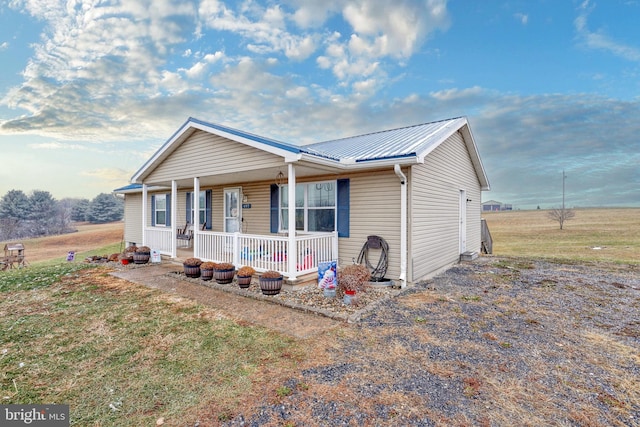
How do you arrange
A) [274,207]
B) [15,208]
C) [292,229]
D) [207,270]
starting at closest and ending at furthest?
[292,229]
[207,270]
[274,207]
[15,208]

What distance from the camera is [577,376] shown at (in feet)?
10.1

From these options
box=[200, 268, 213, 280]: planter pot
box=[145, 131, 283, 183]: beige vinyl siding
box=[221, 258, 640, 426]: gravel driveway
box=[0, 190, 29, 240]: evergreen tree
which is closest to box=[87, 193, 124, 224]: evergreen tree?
box=[0, 190, 29, 240]: evergreen tree

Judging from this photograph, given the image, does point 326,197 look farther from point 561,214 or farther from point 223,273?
point 561,214

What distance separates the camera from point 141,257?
966cm

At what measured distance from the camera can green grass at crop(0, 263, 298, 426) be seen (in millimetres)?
2607

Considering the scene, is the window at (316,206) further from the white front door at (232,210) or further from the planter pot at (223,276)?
the white front door at (232,210)

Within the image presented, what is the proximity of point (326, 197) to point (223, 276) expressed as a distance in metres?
3.42

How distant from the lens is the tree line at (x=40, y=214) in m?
35.8

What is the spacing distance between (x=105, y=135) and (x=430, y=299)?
15570 millimetres

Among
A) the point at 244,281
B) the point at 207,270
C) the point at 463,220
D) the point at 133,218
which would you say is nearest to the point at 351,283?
the point at 244,281

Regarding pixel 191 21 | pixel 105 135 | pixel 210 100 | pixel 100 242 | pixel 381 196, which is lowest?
pixel 100 242

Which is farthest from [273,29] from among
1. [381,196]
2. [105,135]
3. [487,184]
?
[487,184]

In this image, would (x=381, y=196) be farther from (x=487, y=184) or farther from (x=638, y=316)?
(x=487, y=184)

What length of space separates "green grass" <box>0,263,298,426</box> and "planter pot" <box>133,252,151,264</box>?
3.63 m
